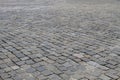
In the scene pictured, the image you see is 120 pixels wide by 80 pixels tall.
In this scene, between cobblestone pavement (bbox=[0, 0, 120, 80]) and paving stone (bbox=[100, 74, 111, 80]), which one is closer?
paving stone (bbox=[100, 74, 111, 80])

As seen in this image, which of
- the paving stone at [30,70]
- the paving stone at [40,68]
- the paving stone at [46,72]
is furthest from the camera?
the paving stone at [40,68]

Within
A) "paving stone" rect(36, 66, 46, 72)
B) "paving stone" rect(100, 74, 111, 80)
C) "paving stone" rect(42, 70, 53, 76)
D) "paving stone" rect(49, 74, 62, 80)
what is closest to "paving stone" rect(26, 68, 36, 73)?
"paving stone" rect(36, 66, 46, 72)

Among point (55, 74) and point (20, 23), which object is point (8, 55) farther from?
point (20, 23)

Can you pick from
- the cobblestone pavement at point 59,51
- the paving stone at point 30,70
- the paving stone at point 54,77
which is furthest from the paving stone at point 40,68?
the paving stone at point 54,77

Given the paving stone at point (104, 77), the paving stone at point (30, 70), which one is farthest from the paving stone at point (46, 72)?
the paving stone at point (104, 77)

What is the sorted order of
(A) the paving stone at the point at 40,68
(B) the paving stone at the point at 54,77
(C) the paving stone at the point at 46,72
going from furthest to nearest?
(A) the paving stone at the point at 40,68, (C) the paving stone at the point at 46,72, (B) the paving stone at the point at 54,77

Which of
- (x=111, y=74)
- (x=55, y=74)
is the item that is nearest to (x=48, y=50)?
(x=55, y=74)

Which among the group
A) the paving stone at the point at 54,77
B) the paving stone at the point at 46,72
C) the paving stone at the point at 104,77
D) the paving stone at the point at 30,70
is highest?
the paving stone at the point at 30,70

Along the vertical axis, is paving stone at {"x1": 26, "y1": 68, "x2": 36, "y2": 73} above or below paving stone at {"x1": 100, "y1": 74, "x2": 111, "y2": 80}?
above

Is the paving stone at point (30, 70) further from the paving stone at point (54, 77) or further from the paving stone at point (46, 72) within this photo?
the paving stone at point (54, 77)

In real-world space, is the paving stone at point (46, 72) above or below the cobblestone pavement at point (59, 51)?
below

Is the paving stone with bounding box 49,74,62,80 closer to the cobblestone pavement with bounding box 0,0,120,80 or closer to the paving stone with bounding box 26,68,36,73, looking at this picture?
the cobblestone pavement with bounding box 0,0,120,80

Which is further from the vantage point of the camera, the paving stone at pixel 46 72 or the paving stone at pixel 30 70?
the paving stone at pixel 30 70

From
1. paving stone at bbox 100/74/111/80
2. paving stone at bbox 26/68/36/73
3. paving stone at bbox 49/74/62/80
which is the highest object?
paving stone at bbox 26/68/36/73
